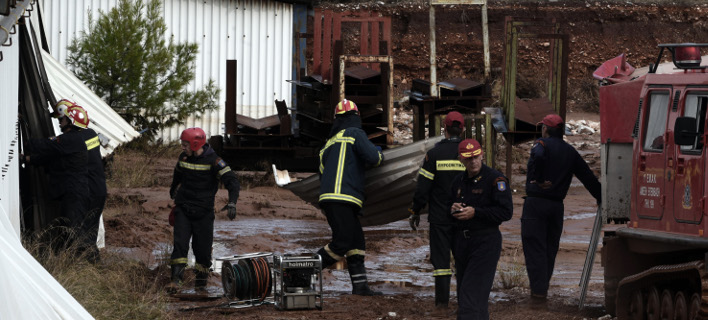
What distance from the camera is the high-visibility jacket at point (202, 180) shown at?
10.9 metres

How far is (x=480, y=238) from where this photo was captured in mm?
8328

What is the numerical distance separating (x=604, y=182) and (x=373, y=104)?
778 cm

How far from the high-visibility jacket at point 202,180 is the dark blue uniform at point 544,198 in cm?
306

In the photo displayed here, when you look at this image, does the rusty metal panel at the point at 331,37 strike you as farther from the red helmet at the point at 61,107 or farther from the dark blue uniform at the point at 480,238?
the dark blue uniform at the point at 480,238

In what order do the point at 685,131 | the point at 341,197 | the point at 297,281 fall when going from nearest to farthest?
1. the point at 685,131
2. the point at 297,281
3. the point at 341,197

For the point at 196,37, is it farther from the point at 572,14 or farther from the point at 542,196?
the point at 572,14

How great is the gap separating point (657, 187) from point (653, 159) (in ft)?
0.76

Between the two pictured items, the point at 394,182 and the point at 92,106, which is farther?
the point at 92,106

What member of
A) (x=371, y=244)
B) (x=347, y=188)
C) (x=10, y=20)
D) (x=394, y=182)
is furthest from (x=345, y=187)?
(x=371, y=244)

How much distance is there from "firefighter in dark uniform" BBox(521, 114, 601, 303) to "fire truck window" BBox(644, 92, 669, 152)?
1542mm

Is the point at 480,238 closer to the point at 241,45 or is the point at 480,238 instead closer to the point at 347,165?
the point at 347,165

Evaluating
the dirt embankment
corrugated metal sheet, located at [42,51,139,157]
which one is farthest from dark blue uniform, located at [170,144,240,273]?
the dirt embankment

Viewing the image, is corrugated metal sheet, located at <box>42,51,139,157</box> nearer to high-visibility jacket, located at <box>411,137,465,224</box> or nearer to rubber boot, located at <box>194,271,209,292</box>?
rubber boot, located at <box>194,271,209,292</box>

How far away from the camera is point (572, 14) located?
42375 millimetres
